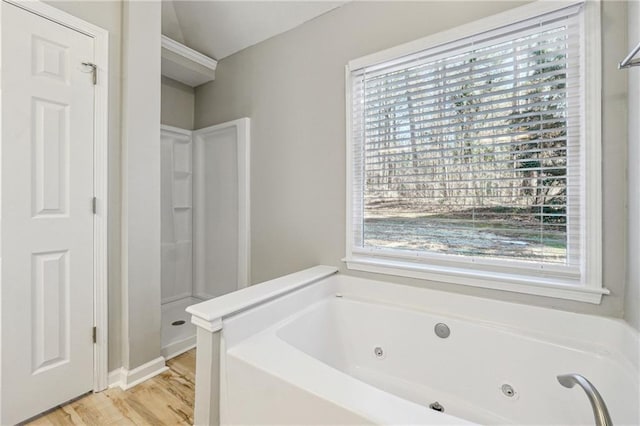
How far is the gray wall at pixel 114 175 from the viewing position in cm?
178

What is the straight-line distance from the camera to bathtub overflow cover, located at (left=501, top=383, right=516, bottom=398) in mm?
1372

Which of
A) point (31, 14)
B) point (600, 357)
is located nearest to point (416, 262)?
point (600, 357)

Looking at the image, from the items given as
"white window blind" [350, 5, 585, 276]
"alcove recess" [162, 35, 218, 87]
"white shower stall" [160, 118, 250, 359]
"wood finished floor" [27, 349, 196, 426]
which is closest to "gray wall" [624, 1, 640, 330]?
"white window blind" [350, 5, 585, 276]

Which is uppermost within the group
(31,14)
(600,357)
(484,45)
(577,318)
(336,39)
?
(336,39)

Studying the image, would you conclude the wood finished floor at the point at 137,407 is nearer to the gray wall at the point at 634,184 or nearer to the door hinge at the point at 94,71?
the door hinge at the point at 94,71

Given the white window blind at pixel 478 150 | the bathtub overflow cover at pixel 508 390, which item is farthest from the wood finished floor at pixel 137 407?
the bathtub overflow cover at pixel 508 390

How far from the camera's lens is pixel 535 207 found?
144 centimetres

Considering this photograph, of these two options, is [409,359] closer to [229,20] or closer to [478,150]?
[478,150]

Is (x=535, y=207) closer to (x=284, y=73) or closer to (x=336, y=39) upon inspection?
(x=336, y=39)

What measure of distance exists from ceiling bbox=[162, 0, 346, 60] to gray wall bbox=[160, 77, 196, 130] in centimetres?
43

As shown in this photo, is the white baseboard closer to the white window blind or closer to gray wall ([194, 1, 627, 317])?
gray wall ([194, 1, 627, 317])

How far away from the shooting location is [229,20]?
2.39 m

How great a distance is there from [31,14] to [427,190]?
2289 mm

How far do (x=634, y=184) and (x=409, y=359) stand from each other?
129 cm
